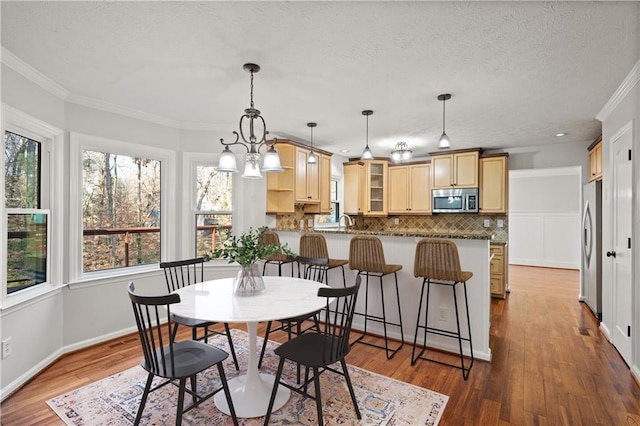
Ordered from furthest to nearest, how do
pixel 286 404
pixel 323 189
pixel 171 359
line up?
pixel 323 189 → pixel 286 404 → pixel 171 359

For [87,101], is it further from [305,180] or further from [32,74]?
[305,180]

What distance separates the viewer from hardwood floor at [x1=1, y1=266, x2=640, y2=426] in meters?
2.12

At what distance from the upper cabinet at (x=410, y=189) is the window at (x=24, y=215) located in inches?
201

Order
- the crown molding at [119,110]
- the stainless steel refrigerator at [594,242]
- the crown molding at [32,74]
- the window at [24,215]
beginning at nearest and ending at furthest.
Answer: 1. the crown molding at [32,74]
2. the window at [24,215]
3. the crown molding at [119,110]
4. the stainless steel refrigerator at [594,242]

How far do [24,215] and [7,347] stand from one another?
40.5 inches

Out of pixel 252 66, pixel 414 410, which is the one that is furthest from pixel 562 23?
pixel 414 410

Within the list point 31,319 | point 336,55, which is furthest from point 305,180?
point 31,319

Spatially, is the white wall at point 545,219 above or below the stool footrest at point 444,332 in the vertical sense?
above

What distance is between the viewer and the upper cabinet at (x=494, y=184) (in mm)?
5098

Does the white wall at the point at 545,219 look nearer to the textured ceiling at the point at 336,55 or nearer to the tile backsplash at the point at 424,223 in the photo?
the tile backsplash at the point at 424,223

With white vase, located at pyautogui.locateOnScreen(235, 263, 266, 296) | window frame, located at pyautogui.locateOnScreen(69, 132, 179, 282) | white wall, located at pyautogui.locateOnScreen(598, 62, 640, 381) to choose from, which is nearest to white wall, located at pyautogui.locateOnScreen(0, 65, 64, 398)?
window frame, located at pyautogui.locateOnScreen(69, 132, 179, 282)

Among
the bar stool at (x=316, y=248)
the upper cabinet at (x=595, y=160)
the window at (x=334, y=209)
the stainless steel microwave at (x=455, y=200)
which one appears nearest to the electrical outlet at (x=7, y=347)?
the bar stool at (x=316, y=248)

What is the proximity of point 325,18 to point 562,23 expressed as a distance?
140cm

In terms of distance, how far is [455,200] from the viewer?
17.7 ft
